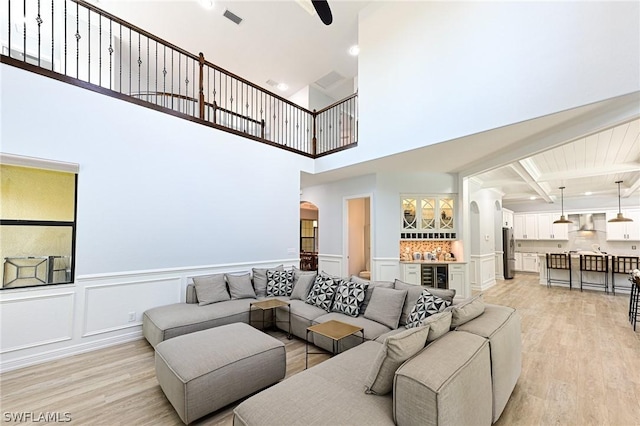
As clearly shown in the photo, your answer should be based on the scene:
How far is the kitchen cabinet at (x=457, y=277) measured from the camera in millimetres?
5734

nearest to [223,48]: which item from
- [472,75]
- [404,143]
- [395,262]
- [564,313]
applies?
[404,143]

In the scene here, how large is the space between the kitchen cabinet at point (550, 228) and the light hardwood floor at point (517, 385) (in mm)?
6981

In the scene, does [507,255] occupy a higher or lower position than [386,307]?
lower

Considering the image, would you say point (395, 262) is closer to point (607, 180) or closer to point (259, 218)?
point (259, 218)

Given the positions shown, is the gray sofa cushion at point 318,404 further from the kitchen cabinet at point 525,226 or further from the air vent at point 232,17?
the kitchen cabinet at point 525,226

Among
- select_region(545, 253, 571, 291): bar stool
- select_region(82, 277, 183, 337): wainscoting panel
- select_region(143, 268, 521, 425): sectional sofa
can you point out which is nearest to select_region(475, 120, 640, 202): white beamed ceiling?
select_region(545, 253, 571, 291): bar stool

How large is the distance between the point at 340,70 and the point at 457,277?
559 cm

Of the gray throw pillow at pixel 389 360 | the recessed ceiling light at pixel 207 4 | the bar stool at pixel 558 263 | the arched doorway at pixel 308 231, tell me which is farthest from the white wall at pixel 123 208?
the bar stool at pixel 558 263

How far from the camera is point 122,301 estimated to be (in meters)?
3.50

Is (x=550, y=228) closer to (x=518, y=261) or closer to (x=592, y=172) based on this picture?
(x=518, y=261)

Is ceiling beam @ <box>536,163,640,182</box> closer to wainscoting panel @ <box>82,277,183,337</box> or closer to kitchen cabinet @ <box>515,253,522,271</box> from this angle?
kitchen cabinet @ <box>515,253,522,271</box>

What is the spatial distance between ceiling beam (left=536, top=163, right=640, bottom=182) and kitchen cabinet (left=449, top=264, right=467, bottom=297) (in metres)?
2.90

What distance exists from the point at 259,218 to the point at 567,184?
27.5 ft

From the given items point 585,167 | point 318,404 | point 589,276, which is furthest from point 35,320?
point 589,276
